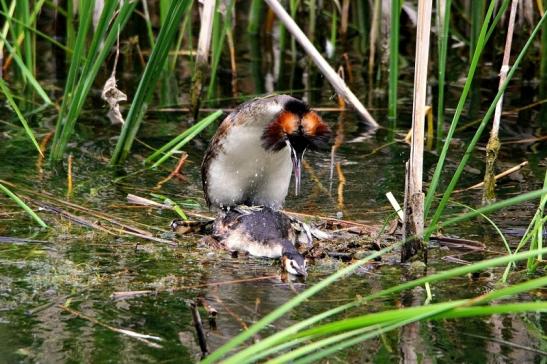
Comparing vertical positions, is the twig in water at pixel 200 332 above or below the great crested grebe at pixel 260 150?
below

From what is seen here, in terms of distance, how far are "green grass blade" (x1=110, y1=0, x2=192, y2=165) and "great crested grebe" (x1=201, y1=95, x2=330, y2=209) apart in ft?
2.00

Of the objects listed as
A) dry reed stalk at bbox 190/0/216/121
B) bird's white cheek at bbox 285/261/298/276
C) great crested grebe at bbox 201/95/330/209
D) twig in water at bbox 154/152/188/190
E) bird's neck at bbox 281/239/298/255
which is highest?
dry reed stalk at bbox 190/0/216/121

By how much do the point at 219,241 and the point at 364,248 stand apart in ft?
2.60

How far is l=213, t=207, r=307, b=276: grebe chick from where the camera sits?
17.7 ft

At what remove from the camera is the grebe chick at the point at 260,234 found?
17.7 feet

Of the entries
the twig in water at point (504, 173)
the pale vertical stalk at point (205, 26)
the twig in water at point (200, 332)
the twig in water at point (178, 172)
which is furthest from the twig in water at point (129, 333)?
the pale vertical stalk at point (205, 26)

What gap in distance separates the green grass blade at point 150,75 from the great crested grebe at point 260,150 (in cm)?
61

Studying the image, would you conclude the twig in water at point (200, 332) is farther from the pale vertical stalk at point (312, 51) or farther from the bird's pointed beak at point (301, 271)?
the pale vertical stalk at point (312, 51)

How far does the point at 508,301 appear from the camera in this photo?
15.5 ft

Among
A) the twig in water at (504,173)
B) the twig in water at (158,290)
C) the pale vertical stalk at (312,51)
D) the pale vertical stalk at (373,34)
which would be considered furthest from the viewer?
the pale vertical stalk at (373,34)

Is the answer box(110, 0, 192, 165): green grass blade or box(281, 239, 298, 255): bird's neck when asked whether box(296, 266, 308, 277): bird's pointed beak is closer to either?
box(281, 239, 298, 255): bird's neck

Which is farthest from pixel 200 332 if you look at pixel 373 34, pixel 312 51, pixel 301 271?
pixel 373 34

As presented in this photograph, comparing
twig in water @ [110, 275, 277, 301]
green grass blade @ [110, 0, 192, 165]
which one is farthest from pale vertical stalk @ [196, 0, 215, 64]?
twig in water @ [110, 275, 277, 301]

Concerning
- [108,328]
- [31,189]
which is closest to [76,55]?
[31,189]
